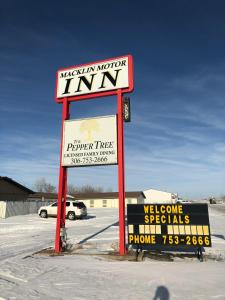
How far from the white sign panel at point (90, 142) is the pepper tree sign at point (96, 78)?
115 centimetres

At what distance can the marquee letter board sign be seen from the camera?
8.23m

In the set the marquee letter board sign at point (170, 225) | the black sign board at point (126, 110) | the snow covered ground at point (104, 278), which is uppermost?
the black sign board at point (126, 110)

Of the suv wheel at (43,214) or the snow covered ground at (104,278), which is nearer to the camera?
the snow covered ground at (104,278)

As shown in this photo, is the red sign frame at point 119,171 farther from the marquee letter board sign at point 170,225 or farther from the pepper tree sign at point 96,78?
the marquee letter board sign at point 170,225

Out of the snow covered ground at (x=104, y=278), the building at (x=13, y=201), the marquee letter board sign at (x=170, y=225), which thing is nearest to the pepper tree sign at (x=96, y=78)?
the marquee letter board sign at (x=170, y=225)

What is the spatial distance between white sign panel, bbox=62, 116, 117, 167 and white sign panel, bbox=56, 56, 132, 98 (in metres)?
1.18

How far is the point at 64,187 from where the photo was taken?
10141mm

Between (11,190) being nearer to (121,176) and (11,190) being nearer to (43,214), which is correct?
(43,214)

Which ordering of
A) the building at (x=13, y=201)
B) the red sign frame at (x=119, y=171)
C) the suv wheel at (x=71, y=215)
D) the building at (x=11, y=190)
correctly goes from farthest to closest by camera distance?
the building at (x=11, y=190) < the building at (x=13, y=201) < the suv wheel at (x=71, y=215) < the red sign frame at (x=119, y=171)

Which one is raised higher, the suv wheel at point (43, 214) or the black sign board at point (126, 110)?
the black sign board at point (126, 110)

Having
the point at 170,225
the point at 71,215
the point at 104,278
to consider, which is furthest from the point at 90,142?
the point at 71,215

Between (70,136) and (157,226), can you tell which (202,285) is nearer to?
(157,226)

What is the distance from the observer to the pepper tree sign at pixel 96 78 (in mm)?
9992

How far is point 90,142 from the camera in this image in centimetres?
995
